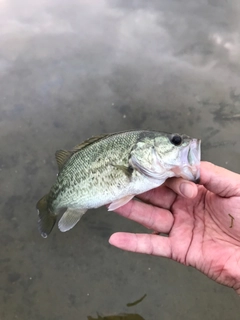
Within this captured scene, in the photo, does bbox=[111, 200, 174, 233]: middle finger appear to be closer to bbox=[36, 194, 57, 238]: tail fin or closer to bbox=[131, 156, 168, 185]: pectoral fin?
bbox=[131, 156, 168, 185]: pectoral fin

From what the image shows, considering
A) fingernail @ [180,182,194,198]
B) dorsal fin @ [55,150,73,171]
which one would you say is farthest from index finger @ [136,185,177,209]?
dorsal fin @ [55,150,73,171]

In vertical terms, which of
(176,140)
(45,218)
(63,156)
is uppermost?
(176,140)

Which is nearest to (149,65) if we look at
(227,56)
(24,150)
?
(227,56)

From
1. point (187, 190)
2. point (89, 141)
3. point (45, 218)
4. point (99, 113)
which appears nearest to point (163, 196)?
point (187, 190)

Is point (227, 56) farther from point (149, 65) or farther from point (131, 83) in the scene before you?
point (131, 83)

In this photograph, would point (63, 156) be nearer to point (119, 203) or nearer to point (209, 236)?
point (119, 203)
